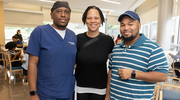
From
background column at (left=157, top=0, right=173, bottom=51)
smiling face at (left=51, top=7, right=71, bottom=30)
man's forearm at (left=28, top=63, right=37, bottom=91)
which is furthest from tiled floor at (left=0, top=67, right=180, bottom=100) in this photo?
background column at (left=157, top=0, right=173, bottom=51)

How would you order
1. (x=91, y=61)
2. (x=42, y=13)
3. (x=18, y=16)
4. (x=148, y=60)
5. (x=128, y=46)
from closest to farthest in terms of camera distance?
1. (x=148, y=60)
2. (x=128, y=46)
3. (x=91, y=61)
4. (x=18, y=16)
5. (x=42, y=13)

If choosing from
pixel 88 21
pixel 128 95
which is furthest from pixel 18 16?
pixel 128 95

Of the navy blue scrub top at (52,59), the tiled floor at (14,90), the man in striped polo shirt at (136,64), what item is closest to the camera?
the man in striped polo shirt at (136,64)

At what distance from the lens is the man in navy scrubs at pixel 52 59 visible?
4.02ft

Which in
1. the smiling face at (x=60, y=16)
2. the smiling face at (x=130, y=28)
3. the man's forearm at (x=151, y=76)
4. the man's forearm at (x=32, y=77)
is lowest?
the man's forearm at (x=32, y=77)

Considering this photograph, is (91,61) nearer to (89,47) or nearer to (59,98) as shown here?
(89,47)

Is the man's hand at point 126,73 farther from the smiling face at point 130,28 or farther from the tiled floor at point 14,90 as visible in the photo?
the tiled floor at point 14,90

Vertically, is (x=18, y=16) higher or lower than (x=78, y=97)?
higher

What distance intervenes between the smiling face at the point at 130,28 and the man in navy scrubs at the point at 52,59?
1.73 feet

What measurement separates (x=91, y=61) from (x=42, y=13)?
36.8ft

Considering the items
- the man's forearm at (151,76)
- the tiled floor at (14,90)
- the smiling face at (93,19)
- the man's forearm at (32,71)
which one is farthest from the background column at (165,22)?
the man's forearm at (32,71)

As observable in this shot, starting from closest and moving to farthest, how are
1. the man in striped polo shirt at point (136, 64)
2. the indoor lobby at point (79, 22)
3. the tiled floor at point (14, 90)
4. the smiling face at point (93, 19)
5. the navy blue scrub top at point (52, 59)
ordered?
the man in striped polo shirt at point (136, 64) < the navy blue scrub top at point (52, 59) < the smiling face at point (93, 19) < the tiled floor at point (14, 90) < the indoor lobby at point (79, 22)

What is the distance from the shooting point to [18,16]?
34.7 ft

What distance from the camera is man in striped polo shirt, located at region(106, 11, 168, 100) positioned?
1.03m
